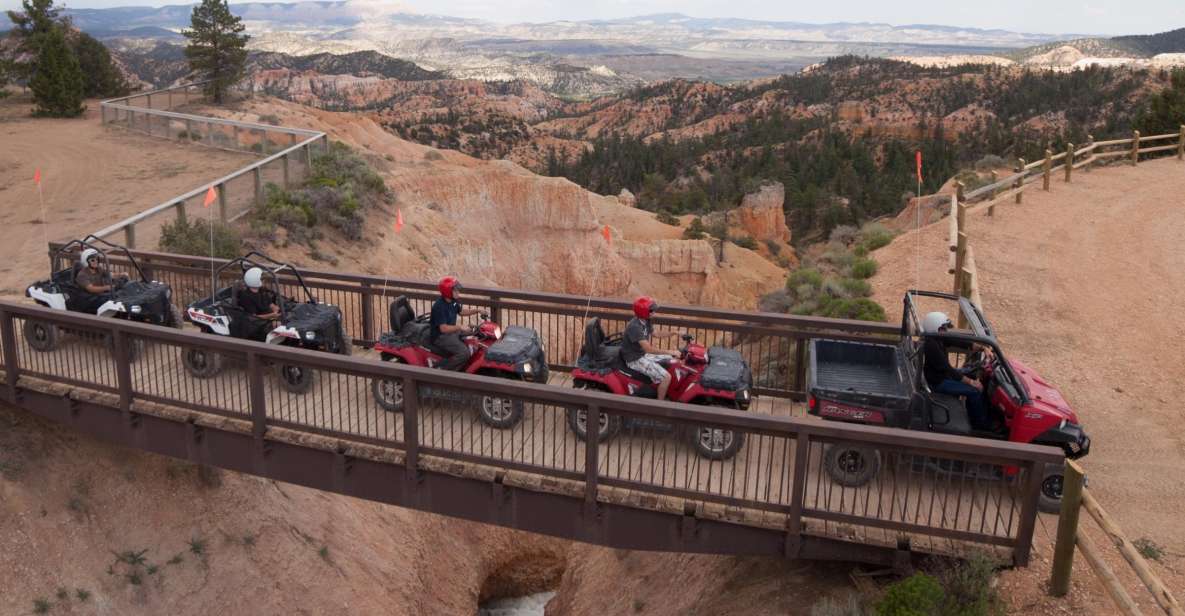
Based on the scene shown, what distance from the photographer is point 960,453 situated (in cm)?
764

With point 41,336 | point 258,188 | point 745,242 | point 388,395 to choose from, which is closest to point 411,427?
point 388,395

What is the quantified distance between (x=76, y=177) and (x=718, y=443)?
2533cm

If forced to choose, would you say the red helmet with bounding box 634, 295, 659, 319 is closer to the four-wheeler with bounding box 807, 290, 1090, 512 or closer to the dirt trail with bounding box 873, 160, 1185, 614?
the four-wheeler with bounding box 807, 290, 1090, 512

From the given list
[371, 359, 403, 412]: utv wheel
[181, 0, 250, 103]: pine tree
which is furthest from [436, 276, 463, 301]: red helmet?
[181, 0, 250, 103]: pine tree

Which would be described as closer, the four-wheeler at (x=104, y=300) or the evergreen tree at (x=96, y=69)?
the four-wheeler at (x=104, y=300)

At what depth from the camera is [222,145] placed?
102 ft

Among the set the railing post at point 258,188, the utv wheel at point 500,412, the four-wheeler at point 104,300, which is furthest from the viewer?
the railing post at point 258,188

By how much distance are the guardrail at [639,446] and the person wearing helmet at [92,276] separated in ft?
4.37

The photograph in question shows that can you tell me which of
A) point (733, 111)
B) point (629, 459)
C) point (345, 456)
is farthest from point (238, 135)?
point (733, 111)

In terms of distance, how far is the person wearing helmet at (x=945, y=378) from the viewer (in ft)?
30.3

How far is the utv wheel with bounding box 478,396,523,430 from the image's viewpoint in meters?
9.47

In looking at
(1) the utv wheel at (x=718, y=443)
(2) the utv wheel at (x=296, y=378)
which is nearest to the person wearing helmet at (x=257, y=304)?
(2) the utv wheel at (x=296, y=378)

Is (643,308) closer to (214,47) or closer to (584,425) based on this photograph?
(584,425)

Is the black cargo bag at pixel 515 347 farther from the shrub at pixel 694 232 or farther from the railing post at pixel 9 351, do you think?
the shrub at pixel 694 232
